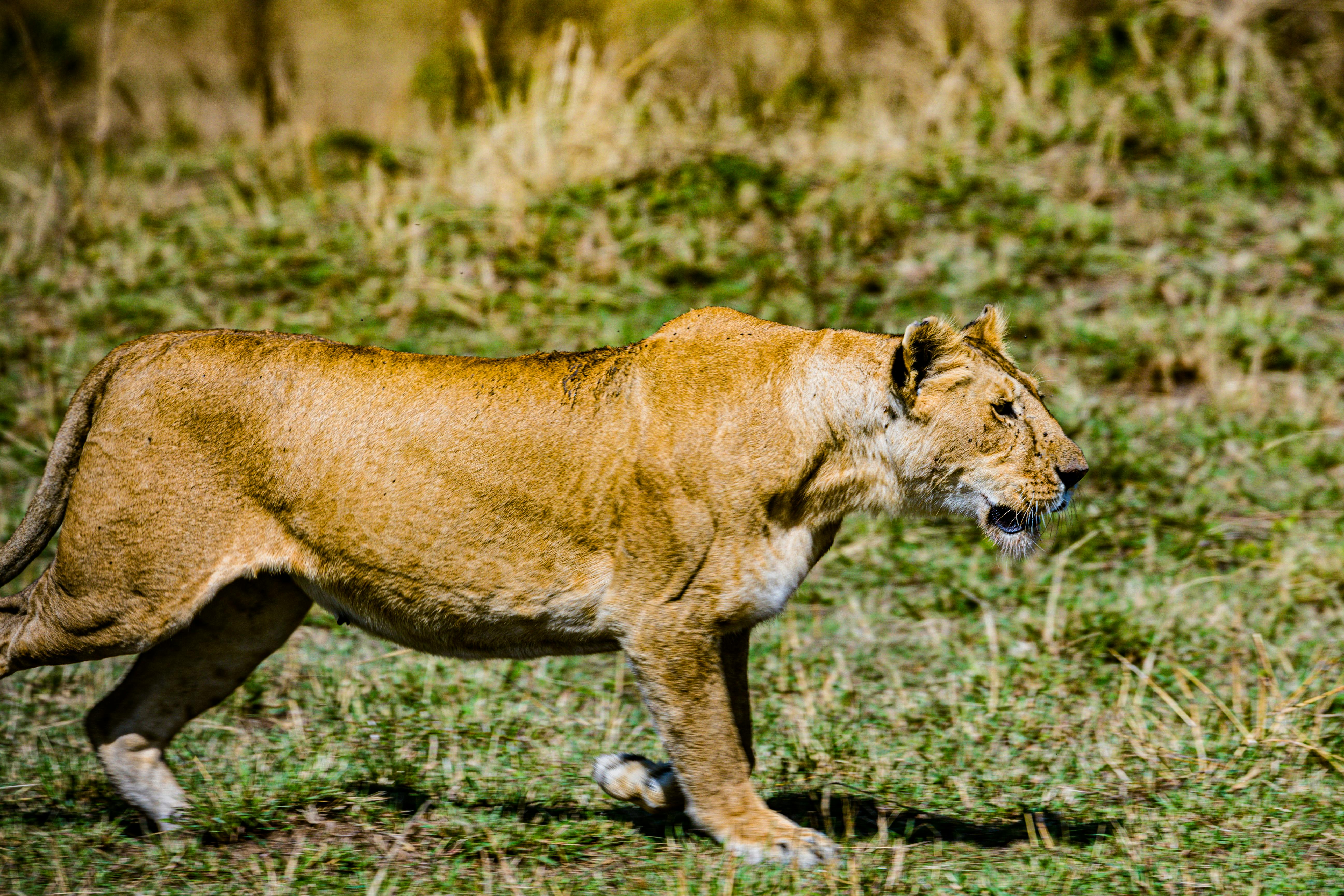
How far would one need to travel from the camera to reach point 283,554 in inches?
159

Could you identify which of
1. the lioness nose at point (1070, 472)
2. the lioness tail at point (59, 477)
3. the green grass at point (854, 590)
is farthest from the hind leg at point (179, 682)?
the lioness nose at point (1070, 472)

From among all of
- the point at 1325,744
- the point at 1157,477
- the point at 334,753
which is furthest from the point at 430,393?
the point at 1157,477

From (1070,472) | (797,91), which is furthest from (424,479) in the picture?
(797,91)

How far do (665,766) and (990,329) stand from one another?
1701 millimetres

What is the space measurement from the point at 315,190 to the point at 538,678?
5.07 m

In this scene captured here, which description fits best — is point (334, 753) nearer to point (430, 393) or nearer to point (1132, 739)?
point (430, 393)

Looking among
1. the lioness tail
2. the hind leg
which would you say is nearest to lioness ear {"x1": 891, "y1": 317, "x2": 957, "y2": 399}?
the hind leg

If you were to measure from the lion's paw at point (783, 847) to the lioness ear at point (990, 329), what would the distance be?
1.57m

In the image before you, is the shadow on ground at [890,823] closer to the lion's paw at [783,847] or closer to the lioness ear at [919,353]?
the lion's paw at [783,847]

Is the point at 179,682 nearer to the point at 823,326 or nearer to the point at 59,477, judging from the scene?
the point at 59,477

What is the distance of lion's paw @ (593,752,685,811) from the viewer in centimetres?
423

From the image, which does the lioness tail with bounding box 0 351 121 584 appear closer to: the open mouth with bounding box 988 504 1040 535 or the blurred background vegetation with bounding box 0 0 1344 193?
the open mouth with bounding box 988 504 1040 535

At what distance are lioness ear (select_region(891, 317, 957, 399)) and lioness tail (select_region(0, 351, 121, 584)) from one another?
2386 mm

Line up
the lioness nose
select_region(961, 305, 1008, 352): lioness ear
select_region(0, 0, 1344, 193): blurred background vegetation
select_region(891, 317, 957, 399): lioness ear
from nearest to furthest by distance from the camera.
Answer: select_region(891, 317, 957, 399): lioness ear < the lioness nose < select_region(961, 305, 1008, 352): lioness ear < select_region(0, 0, 1344, 193): blurred background vegetation
